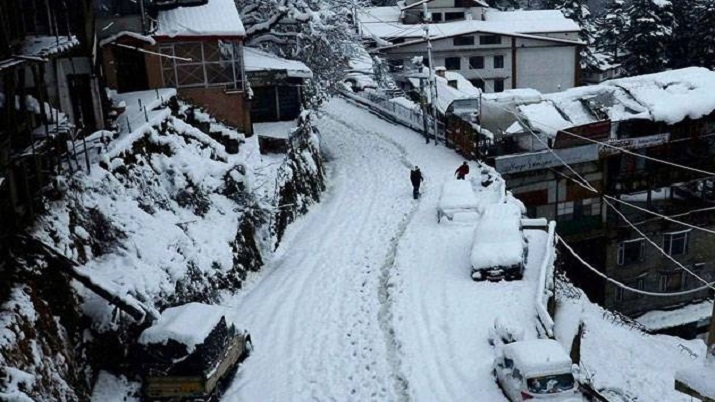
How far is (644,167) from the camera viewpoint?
40.4 metres

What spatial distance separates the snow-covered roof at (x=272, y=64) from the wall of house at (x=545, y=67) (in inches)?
1114

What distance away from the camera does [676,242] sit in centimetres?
4088

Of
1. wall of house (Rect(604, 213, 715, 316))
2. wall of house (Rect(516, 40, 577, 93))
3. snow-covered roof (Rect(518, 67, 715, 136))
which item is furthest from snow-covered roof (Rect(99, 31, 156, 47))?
wall of house (Rect(516, 40, 577, 93))

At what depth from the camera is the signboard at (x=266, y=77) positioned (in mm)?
35406

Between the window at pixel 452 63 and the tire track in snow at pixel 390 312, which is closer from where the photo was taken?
the tire track in snow at pixel 390 312

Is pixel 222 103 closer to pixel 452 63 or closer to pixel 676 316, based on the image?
pixel 676 316

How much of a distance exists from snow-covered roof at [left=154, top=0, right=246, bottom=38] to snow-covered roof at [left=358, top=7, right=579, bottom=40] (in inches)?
1033

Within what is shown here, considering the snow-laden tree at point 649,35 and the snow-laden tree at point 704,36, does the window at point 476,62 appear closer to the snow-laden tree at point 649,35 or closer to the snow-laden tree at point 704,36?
the snow-laden tree at point 649,35

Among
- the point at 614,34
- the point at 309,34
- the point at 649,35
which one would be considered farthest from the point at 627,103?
the point at 614,34

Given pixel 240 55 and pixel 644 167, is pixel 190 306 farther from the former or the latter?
pixel 644 167

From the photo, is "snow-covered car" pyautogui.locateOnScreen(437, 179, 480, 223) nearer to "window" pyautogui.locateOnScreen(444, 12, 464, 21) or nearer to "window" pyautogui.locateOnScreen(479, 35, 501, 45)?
"window" pyautogui.locateOnScreen(479, 35, 501, 45)

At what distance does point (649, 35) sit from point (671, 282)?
25.4m

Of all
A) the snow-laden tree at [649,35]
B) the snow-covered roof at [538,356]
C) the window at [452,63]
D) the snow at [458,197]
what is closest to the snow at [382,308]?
the snow at [458,197]

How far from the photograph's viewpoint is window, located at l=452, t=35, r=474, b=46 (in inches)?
2333
